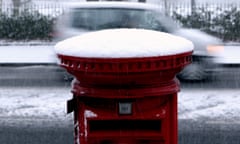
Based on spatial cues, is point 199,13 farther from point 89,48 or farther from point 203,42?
point 89,48

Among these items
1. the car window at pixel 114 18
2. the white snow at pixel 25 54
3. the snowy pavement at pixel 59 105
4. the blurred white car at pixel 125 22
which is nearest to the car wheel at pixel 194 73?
the blurred white car at pixel 125 22

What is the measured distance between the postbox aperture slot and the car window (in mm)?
8500

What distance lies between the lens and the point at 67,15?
11.5m

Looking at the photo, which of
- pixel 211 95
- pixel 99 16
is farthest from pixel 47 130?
pixel 99 16

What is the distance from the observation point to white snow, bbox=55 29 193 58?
106 inches

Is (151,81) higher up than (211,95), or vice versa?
(151,81)

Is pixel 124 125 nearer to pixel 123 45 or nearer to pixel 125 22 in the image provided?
pixel 123 45

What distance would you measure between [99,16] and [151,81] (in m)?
8.76

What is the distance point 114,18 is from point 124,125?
28.4 feet

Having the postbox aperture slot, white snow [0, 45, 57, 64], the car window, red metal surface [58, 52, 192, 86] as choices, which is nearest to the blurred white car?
the car window

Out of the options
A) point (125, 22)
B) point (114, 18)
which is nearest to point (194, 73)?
point (125, 22)

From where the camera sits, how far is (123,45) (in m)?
2.73

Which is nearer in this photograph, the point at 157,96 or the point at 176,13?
the point at 157,96

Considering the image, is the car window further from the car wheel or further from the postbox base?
the postbox base
